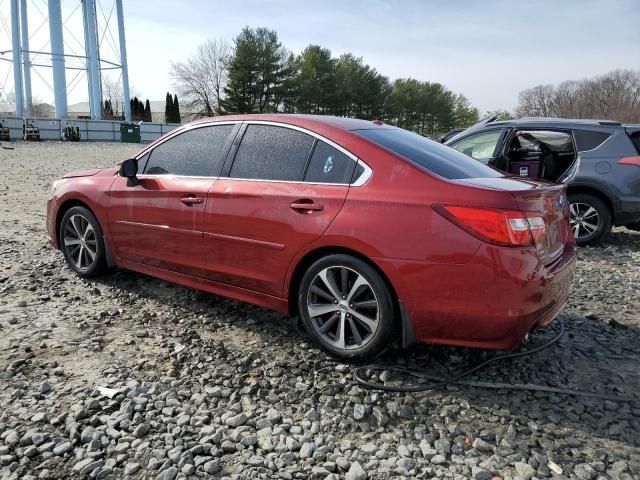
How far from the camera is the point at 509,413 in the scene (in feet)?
9.65

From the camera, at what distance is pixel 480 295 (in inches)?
116

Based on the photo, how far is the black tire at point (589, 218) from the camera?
7082mm

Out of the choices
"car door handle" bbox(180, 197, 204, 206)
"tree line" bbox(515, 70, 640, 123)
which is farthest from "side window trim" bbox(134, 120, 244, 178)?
"tree line" bbox(515, 70, 640, 123)

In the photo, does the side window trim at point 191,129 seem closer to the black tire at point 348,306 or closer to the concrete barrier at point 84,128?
the black tire at point 348,306

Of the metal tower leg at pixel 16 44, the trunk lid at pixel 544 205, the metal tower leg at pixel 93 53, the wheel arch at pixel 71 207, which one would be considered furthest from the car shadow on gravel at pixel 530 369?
the metal tower leg at pixel 93 53

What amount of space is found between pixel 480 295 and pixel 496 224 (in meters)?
0.40

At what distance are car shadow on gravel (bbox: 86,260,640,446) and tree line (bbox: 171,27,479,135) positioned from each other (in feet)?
144

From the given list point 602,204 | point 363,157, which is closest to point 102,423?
point 363,157

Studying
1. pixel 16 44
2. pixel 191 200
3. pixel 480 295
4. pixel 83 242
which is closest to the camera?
pixel 480 295

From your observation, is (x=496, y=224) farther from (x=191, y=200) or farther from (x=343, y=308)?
(x=191, y=200)

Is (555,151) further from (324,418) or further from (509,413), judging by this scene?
(324,418)

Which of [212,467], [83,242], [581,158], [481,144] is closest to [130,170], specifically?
[83,242]

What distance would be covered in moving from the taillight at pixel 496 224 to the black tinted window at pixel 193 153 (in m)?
1.95

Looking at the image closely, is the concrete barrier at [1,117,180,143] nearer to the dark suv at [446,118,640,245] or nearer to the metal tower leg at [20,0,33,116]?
the metal tower leg at [20,0,33,116]
